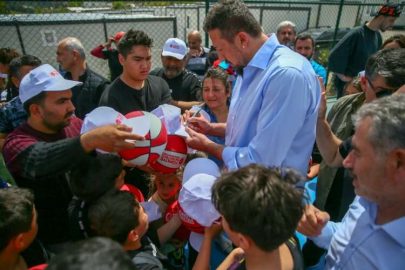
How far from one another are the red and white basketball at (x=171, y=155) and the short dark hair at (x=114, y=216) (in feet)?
1.53

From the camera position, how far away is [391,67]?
2043mm

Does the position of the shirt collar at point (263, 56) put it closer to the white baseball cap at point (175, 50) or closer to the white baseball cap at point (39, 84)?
the white baseball cap at point (39, 84)

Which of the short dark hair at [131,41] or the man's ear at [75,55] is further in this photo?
the man's ear at [75,55]

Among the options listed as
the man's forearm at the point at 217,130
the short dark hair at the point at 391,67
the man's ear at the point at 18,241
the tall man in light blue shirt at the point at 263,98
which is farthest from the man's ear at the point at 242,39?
the man's ear at the point at 18,241

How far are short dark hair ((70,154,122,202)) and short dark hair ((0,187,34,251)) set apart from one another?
0.92 ft

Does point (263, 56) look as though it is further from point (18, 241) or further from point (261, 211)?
point (18, 241)

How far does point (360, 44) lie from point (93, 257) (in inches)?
204

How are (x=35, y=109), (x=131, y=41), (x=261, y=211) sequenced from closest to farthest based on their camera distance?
(x=261, y=211) → (x=35, y=109) → (x=131, y=41)

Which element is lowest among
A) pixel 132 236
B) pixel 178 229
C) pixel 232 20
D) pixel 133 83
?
pixel 178 229

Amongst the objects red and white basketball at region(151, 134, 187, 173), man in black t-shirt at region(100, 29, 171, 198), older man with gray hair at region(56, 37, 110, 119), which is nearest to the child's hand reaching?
red and white basketball at region(151, 134, 187, 173)

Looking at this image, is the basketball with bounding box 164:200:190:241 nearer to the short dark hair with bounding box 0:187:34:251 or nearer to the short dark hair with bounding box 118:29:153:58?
the short dark hair with bounding box 0:187:34:251

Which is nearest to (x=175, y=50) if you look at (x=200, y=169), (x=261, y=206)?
(x=200, y=169)

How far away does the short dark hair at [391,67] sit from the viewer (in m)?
2.01

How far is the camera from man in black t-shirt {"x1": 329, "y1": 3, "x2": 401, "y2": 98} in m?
4.62
